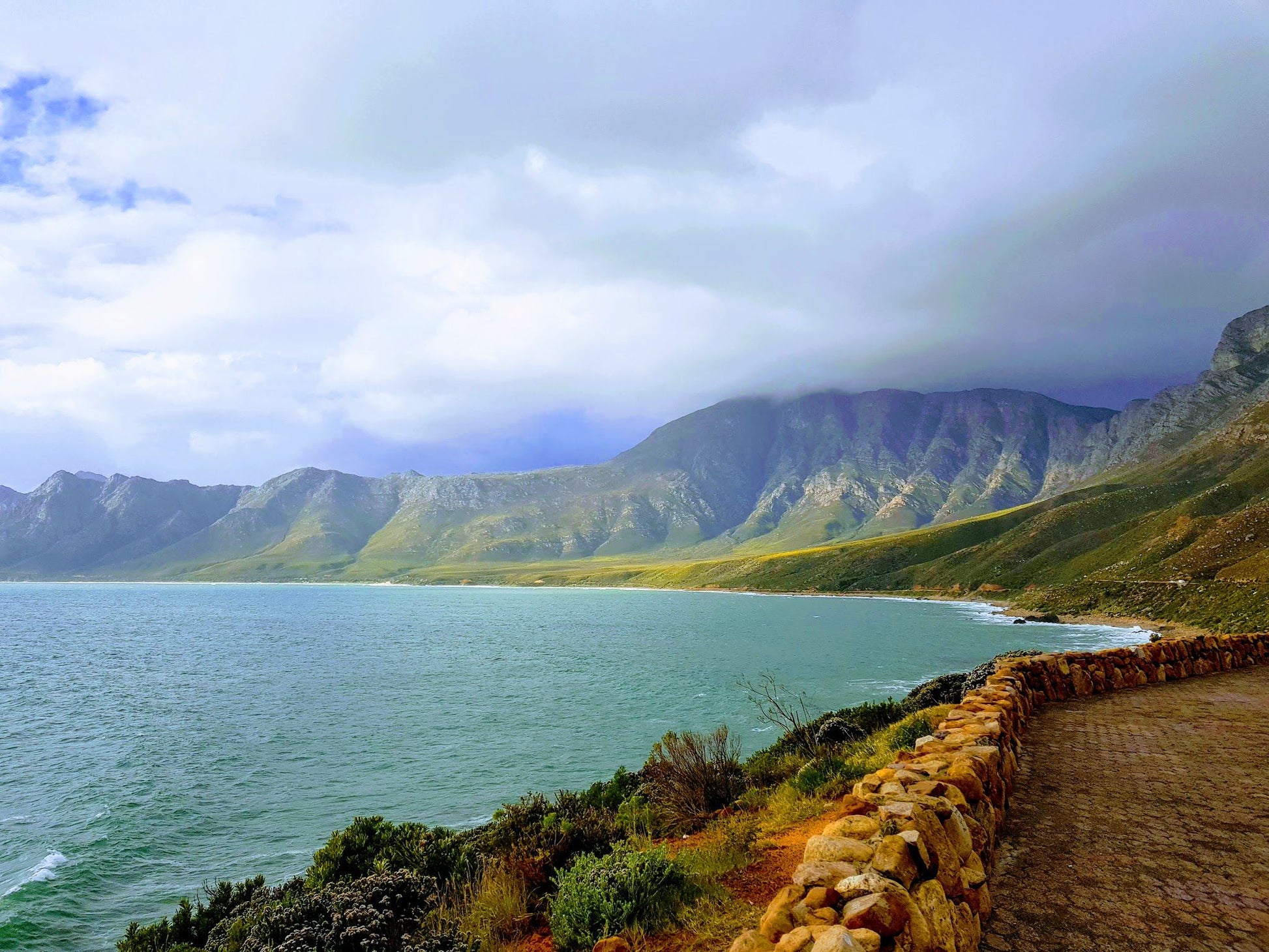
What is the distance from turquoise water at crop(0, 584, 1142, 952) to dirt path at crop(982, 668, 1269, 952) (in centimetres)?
1579

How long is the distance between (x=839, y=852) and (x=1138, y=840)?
4744mm

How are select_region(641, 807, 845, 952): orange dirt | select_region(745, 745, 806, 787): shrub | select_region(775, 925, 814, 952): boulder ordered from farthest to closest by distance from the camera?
select_region(745, 745, 806, 787): shrub
select_region(641, 807, 845, 952): orange dirt
select_region(775, 925, 814, 952): boulder

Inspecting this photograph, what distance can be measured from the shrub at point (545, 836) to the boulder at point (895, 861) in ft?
16.1

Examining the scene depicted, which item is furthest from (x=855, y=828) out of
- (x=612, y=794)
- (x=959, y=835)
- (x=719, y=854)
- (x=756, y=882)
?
(x=612, y=794)

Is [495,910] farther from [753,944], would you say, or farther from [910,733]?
[910,733]

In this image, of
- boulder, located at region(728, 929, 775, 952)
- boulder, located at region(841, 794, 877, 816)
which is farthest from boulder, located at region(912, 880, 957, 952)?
boulder, located at region(841, 794, 877, 816)

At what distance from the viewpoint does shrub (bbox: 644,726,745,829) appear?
12.6 m

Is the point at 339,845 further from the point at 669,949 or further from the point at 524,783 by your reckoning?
the point at 524,783

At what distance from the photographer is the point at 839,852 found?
217 inches

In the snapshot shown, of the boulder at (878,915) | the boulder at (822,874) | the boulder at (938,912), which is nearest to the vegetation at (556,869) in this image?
the boulder at (822,874)

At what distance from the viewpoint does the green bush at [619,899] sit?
23.2 ft

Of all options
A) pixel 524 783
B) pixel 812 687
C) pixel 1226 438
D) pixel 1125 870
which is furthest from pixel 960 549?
pixel 1125 870

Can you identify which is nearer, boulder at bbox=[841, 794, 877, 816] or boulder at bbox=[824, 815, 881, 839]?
boulder at bbox=[824, 815, 881, 839]

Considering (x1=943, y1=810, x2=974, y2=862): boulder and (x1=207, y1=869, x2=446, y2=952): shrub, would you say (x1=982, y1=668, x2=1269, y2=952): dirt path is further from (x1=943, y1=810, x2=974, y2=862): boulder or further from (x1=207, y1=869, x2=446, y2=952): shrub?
(x1=207, y1=869, x2=446, y2=952): shrub
